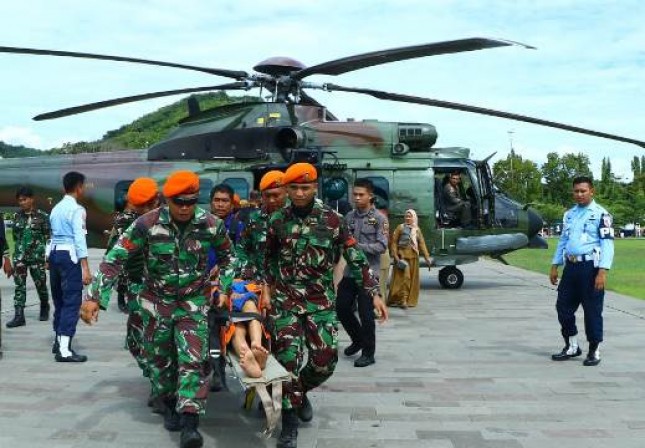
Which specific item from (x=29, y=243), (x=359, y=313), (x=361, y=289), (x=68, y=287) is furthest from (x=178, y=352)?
(x=29, y=243)

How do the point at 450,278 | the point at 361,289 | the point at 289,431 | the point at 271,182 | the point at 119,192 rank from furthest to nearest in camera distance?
the point at 450,278 → the point at 119,192 → the point at 361,289 → the point at 271,182 → the point at 289,431

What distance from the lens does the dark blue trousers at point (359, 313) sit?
691 cm

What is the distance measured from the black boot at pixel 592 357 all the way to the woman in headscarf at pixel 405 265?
4416mm

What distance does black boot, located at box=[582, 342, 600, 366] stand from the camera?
6824 mm

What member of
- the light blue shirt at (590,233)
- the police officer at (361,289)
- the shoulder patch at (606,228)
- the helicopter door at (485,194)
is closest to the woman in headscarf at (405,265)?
the helicopter door at (485,194)

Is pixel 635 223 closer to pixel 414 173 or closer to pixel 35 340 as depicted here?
pixel 414 173

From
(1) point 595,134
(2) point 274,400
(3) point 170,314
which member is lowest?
(2) point 274,400

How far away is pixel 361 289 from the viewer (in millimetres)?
6605

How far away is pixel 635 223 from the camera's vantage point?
7081 cm

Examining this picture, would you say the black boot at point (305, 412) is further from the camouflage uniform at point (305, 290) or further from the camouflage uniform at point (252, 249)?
the camouflage uniform at point (252, 249)

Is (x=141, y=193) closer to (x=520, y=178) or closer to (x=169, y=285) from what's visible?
(x=169, y=285)

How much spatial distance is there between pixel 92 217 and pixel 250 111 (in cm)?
374

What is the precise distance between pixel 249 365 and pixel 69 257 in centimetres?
346

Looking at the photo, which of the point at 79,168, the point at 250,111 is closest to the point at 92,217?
the point at 79,168
